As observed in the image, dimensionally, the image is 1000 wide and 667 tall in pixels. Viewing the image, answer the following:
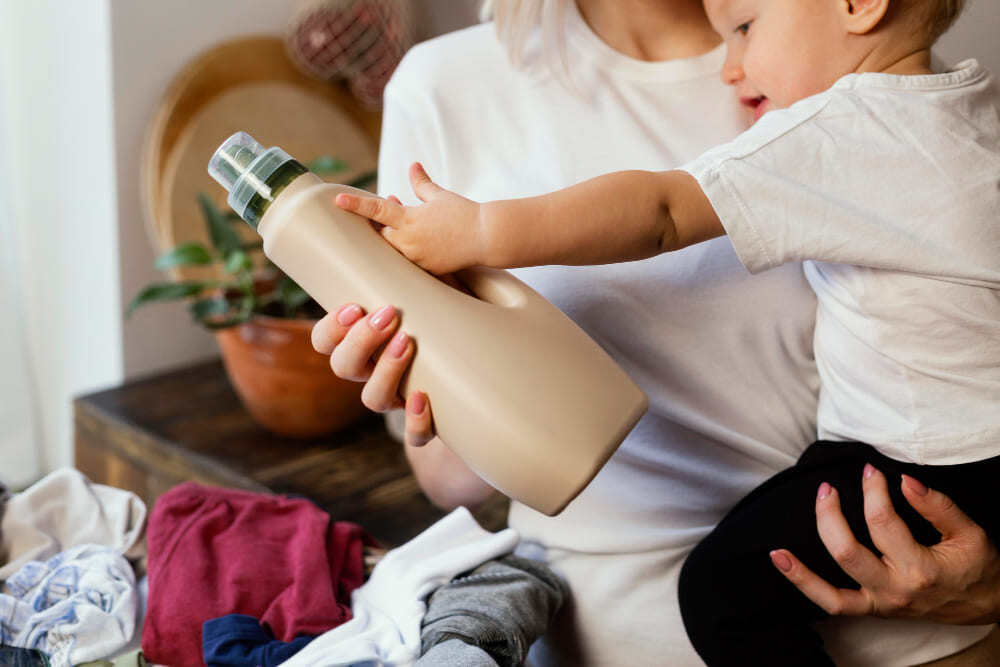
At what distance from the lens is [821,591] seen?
0.67 meters

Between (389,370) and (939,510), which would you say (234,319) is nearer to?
(389,370)

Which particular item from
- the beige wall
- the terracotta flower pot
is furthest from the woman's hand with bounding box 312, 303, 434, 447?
the beige wall

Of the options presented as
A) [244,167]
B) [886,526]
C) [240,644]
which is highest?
[244,167]

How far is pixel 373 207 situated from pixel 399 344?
8 centimetres

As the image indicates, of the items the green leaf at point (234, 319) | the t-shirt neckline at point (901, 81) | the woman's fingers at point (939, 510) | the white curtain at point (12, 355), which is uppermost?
the t-shirt neckline at point (901, 81)

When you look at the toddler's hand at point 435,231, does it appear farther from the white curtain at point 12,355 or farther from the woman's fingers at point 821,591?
the white curtain at point 12,355

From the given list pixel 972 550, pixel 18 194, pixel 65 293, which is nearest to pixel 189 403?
pixel 65 293

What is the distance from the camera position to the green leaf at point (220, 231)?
137cm

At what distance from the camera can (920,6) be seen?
656mm

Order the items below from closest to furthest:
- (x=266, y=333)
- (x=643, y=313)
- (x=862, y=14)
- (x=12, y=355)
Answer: (x=862, y=14)
(x=643, y=313)
(x=266, y=333)
(x=12, y=355)

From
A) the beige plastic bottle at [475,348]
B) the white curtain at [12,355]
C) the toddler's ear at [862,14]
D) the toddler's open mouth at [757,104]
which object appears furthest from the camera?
the white curtain at [12,355]

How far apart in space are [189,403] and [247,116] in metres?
0.47

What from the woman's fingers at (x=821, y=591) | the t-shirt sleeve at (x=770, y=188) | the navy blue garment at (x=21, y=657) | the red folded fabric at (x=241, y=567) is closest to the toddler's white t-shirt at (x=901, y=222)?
the t-shirt sleeve at (x=770, y=188)

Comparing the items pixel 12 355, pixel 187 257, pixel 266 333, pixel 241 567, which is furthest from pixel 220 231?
pixel 241 567
